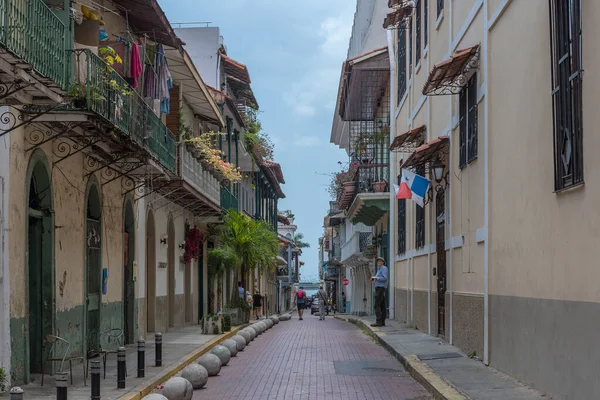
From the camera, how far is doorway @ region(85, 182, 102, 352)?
16.6 meters

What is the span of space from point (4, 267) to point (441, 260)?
1055 centimetres

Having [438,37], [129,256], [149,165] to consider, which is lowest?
[129,256]

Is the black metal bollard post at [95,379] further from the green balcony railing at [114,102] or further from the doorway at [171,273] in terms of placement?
the doorway at [171,273]

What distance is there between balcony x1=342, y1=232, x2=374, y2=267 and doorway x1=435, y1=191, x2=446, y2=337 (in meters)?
20.3

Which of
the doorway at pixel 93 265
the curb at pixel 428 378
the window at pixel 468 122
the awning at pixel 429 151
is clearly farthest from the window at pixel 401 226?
the doorway at pixel 93 265

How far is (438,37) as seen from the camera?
19.9 meters

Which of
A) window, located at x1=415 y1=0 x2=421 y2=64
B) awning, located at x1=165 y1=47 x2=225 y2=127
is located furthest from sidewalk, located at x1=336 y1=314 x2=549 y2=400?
awning, located at x1=165 y1=47 x2=225 y2=127

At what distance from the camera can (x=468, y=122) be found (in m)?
15.8

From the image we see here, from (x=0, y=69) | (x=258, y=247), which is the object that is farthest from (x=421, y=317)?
(x=0, y=69)

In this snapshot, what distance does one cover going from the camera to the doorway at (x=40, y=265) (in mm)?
13633

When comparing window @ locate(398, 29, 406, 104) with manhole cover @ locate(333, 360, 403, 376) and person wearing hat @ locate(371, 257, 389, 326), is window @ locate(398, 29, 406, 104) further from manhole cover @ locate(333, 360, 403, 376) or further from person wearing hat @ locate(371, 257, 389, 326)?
manhole cover @ locate(333, 360, 403, 376)

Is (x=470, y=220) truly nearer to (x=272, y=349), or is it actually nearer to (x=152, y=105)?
(x=272, y=349)

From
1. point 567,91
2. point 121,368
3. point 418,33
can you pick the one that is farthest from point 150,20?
point 567,91

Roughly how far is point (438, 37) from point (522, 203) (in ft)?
30.1
